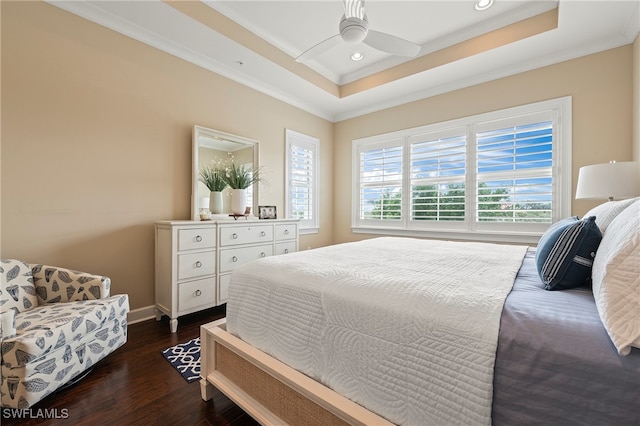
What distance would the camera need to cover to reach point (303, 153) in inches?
170

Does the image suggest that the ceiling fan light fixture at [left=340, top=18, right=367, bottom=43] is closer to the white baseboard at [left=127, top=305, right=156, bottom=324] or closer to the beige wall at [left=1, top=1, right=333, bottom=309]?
the beige wall at [left=1, top=1, right=333, bottom=309]

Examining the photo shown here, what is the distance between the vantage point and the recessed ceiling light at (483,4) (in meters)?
2.52

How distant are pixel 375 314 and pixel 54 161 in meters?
2.66

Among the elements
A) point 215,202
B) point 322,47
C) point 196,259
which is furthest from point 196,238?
point 322,47

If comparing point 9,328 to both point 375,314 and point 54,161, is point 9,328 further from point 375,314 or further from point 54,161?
point 375,314

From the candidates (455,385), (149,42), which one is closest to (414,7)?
(149,42)

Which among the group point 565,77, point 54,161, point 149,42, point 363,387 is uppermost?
point 149,42

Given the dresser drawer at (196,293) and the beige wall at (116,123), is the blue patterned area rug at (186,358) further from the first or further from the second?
→ the beige wall at (116,123)

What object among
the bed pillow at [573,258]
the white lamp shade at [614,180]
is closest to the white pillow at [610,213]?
the bed pillow at [573,258]

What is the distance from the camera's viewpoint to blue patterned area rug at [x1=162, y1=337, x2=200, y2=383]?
177 centimetres

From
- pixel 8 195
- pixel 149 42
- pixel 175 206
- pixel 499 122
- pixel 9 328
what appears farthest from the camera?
pixel 499 122

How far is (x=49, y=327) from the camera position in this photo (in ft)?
4.84

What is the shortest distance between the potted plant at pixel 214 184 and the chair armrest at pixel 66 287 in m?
1.30

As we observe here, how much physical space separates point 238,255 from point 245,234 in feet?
0.75
